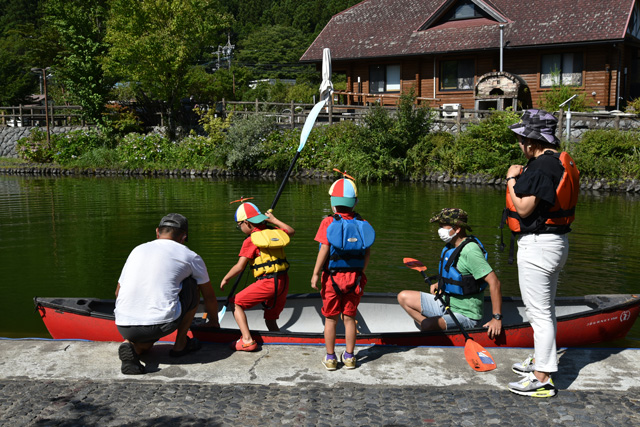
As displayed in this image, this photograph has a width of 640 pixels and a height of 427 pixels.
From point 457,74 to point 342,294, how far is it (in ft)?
98.5

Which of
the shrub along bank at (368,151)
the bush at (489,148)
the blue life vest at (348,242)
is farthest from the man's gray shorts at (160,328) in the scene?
the bush at (489,148)

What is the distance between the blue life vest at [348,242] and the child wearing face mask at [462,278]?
→ 2.79 ft

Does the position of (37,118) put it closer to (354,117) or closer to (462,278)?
(354,117)

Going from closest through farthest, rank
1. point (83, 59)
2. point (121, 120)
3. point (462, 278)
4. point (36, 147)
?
point (462, 278) → point (36, 147) → point (121, 120) → point (83, 59)

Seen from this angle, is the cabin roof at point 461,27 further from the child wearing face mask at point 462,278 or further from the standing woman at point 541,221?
the standing woman at point 541,221

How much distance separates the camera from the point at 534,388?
15.0 ft

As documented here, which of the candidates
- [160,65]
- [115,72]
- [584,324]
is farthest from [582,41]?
[584,324]

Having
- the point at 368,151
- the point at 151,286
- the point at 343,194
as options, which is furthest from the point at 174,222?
the point at 368,151

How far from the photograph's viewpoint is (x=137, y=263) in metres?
5.07

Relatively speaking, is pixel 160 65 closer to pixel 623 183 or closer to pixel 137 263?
pixel 623 183

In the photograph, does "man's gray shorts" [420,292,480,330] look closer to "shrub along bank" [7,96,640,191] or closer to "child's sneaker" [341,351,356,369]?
"child's sneaker" [341,351,356,369]

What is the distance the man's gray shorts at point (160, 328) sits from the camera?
5.06 metres

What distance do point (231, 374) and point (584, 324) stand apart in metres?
3.44

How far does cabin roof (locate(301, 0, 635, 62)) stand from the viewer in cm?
2962
